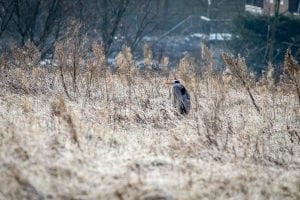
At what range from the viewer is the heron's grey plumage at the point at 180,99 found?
8.56 meters

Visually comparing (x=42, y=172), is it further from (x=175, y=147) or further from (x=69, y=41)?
(x=69, y=41)

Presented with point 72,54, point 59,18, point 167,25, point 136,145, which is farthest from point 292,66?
point 167,25

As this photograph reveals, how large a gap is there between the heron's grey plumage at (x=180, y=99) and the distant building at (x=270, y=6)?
17389 millimetres

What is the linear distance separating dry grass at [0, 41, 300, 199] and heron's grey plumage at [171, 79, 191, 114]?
0.71ft

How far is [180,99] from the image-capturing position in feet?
28.8

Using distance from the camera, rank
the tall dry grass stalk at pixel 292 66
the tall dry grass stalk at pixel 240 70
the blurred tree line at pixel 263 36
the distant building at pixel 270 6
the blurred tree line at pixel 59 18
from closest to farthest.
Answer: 1. the tall dry grass stalk at pixel 292 66
2. the tall dry grass stalk at pixel 240 70
3. the blurred tree line at pixel 59 18
4. the blurred tree line at pixel 263 36
5. the distant building at pixel 270 6

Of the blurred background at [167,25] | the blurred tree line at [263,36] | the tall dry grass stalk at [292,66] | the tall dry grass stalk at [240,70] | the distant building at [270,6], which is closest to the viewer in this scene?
the tall dry grass stalk at [292,66]

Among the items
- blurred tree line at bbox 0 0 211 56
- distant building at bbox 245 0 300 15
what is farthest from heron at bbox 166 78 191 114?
distant building at bbox 245 0 300 15

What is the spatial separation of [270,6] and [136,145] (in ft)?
71.1

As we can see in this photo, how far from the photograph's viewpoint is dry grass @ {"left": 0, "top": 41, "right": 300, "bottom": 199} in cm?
468

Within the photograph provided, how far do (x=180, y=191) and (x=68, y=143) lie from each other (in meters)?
1.67

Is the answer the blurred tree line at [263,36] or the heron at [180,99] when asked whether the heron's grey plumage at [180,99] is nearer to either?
the heron at [180,99]

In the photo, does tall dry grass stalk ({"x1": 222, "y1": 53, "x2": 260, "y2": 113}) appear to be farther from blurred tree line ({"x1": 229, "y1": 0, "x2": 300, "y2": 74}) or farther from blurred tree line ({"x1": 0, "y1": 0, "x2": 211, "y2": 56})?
blurred tree line ({"x1": 229, "y1": 0, "x2": 300, "y2": 74})

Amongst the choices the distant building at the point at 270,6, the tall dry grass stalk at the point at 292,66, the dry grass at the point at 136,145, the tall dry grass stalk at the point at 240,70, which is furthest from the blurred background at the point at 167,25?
the tall dry grass stalk at the point at 292,66
